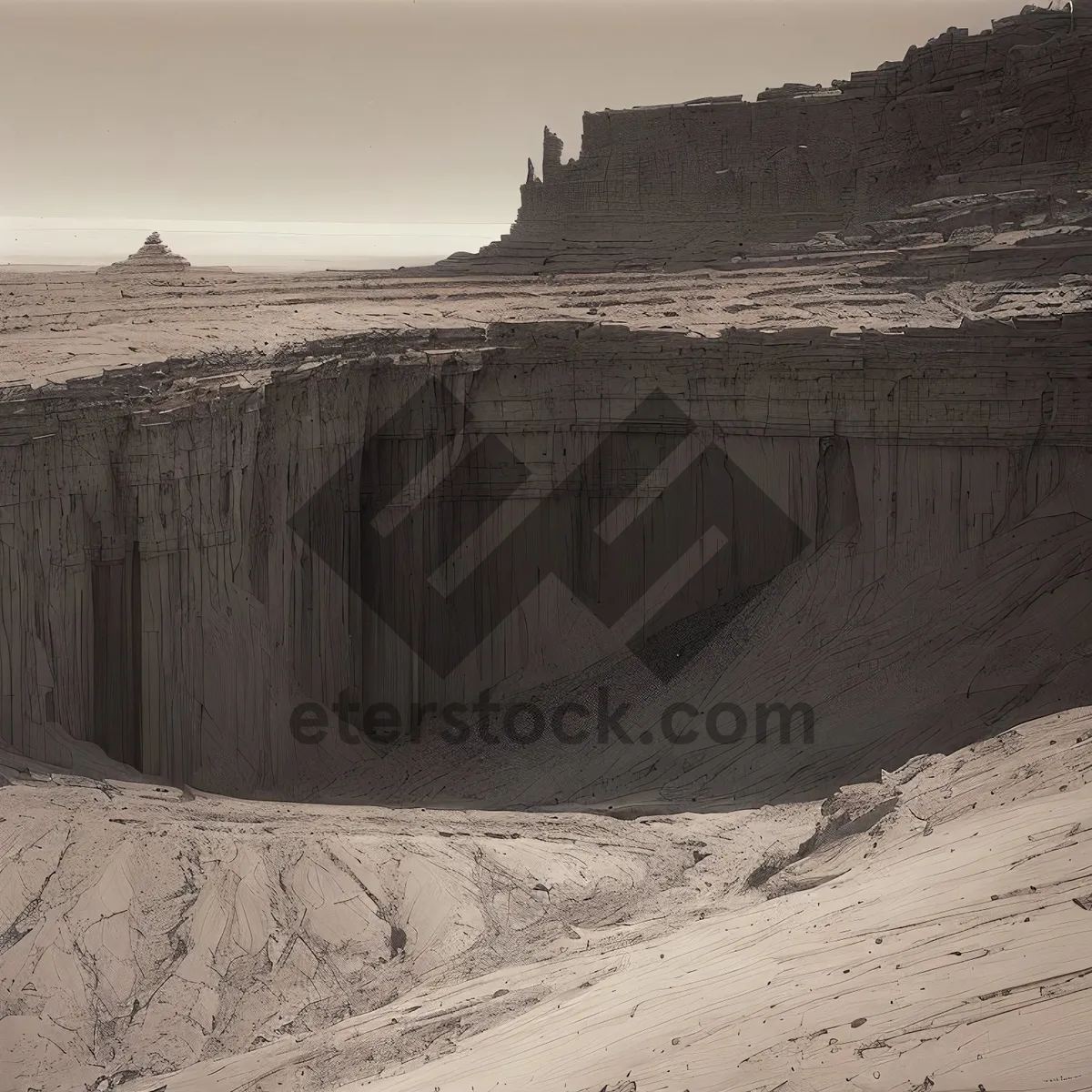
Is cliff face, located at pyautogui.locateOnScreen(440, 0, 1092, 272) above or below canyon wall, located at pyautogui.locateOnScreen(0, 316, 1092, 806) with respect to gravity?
above

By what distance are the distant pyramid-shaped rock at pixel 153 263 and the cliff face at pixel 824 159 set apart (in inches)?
Answer: 149

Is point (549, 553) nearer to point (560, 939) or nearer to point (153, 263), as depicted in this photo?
point (153, 263)

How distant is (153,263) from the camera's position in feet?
64.3

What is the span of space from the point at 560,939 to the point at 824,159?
575 inches

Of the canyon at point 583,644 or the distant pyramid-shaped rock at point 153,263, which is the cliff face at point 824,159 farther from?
the distant pyramid-shaped rock at point 153,263

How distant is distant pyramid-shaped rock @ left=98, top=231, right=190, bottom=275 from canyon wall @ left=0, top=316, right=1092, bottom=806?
5.45 metres

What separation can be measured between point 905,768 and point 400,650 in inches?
259

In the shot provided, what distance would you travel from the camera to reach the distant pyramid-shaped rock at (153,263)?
1928 centimetres

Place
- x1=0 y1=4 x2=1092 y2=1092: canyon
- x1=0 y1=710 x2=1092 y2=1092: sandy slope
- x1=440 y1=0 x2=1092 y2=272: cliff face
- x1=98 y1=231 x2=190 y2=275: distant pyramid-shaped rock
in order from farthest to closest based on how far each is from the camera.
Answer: x1=98 y1=231 x2=190 y2=275: distant pyramid-shaped rock < x1=440 y1=0 x2=1092 y2=272: cliff face < x1=0 y1=4 x2=1092 y2=1092: canyon < x1=0 y1=710 x2=1092 y2=1092: sandy slope

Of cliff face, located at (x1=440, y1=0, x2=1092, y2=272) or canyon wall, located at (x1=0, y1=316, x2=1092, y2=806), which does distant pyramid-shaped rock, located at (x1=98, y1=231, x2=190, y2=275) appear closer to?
cliff face, located at (x1=440, y1=0, x2=1092, y2=272)

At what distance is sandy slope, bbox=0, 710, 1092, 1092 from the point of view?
6.14 metres

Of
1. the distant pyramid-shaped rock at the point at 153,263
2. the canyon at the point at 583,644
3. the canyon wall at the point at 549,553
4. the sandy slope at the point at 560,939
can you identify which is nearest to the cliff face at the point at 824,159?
the canyon at the point at 583,644

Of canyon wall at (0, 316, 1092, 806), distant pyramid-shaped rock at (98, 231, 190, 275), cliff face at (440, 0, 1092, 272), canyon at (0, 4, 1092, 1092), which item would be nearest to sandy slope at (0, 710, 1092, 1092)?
canyon at (0, 4, 1092, 1092)

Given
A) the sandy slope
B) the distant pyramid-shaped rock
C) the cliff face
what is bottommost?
the sandy slope
